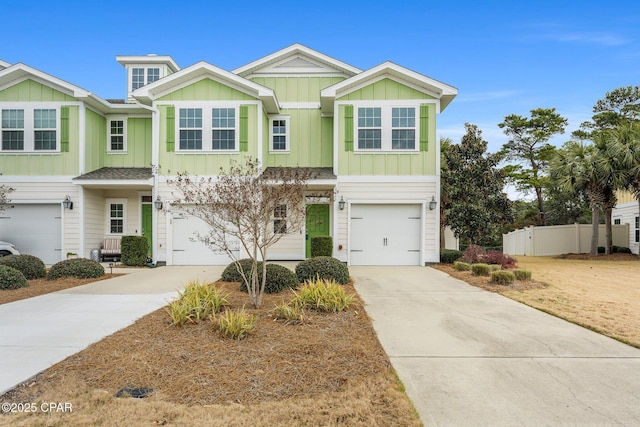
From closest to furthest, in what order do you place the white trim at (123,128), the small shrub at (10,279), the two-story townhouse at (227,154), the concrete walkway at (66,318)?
the concrete walkway at (66,318)
the small shrub at (10,279)
the two-story townhouse at (227,154)
the white trim at (123,128)

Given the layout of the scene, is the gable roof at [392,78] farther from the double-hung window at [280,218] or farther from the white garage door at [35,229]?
the white garage door at [35,229]

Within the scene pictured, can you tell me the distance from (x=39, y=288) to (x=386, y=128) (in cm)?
1107

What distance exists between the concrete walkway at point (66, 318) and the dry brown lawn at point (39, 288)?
371 millimetres

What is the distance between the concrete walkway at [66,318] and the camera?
4508mm

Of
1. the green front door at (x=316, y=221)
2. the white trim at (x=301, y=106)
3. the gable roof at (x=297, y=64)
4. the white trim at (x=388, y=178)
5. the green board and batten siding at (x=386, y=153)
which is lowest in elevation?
the green front door at (x=316, y=221)

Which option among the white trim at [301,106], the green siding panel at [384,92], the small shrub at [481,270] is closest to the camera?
the small shrub at [481,270]

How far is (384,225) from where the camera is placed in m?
14.2

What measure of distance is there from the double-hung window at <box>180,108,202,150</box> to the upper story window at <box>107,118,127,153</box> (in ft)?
11.3

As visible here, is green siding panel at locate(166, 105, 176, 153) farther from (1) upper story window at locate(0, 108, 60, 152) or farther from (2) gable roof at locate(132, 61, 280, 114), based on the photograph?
(1) upper story window at locate(0, 108, 60, 152)

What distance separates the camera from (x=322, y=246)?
13297 millimetres

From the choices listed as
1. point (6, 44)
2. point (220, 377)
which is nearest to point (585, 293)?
point (220, 377)

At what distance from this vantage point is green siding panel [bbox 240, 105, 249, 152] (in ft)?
45.7

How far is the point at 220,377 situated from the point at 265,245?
302 cm

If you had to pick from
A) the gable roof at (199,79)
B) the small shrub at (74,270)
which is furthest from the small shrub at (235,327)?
the gable roof at (199,79)
